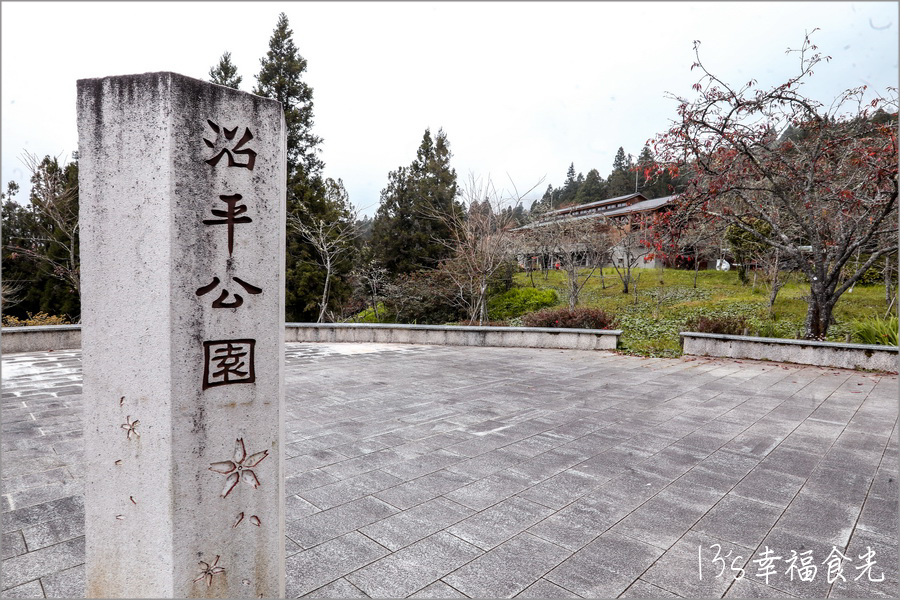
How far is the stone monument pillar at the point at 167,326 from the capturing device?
1.72 m

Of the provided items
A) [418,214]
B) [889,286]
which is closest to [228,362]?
[889,286]

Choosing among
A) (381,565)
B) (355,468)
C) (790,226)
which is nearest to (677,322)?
(790,226)

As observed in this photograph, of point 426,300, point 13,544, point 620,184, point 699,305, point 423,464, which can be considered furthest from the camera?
point 620,184

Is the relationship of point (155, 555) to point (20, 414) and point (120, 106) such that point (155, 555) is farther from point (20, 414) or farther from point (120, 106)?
point (20, 414)

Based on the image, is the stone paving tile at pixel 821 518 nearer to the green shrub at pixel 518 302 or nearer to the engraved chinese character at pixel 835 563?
the engraved chinese character at pixel 835 563

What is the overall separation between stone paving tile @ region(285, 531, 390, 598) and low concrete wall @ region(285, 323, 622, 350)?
26.4ft

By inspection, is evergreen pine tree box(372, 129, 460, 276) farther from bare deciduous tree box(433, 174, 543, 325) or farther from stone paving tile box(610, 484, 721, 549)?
A: stone paving tile box(610, 484, 721, 549)

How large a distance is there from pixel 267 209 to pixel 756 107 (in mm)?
8962

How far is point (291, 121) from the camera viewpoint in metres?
18.0

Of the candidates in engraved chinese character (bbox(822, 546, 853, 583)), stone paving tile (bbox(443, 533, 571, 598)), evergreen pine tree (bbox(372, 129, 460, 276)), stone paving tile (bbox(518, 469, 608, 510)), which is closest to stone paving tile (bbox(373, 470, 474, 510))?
stone paving tile (bbox(518, 469, 608, 510))

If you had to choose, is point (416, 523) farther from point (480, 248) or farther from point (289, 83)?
point (289, 83)

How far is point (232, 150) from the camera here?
1.83 m

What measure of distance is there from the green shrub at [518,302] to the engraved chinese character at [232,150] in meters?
14.2

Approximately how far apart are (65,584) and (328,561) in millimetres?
1199
